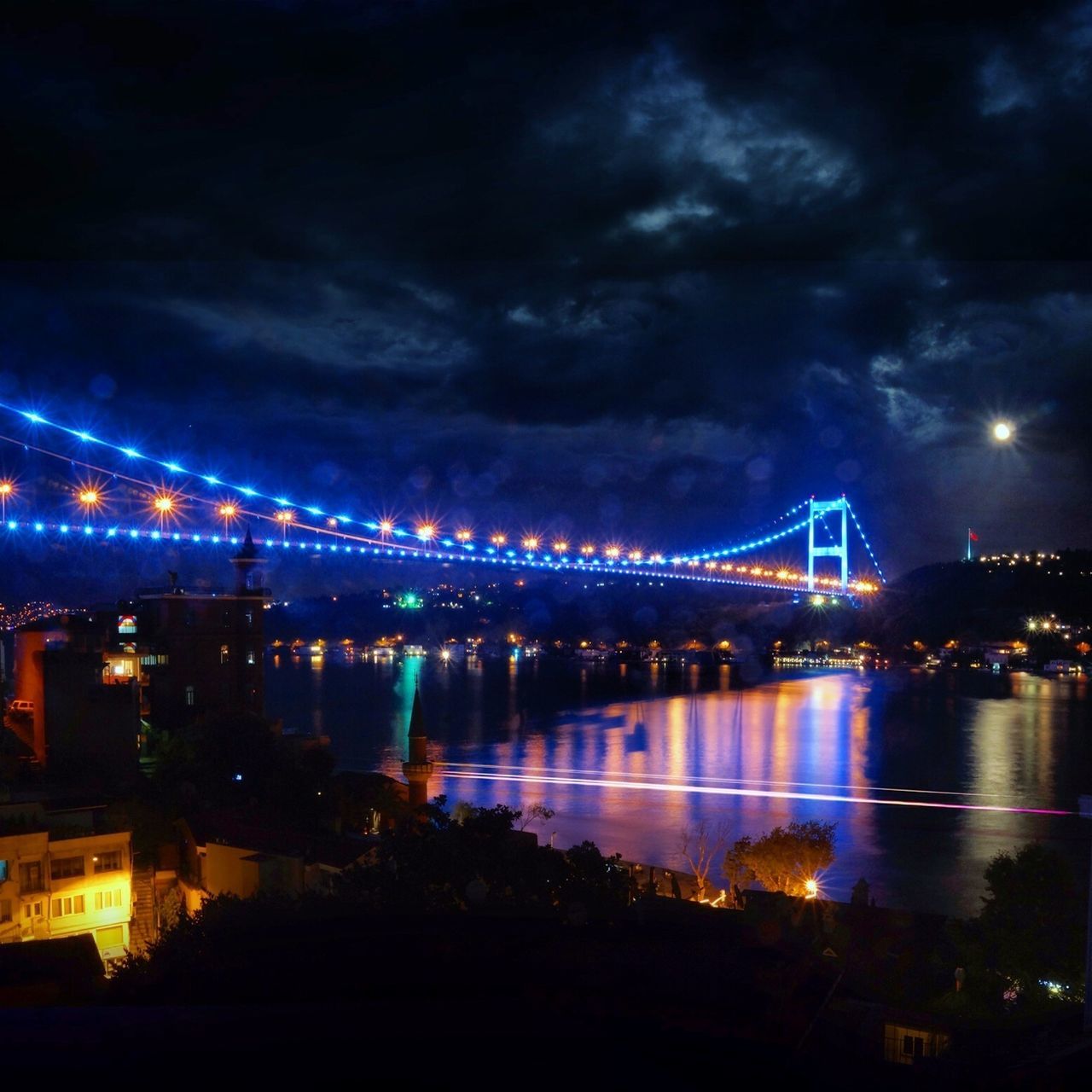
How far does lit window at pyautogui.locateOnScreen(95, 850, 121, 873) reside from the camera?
370 cm

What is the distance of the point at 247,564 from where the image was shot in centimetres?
899

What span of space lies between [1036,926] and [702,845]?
9.60ft

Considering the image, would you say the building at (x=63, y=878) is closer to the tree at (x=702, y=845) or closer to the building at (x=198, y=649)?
the tree at (x=702, y=845)

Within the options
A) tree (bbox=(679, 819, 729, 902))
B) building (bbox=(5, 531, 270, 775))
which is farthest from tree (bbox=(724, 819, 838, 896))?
building (bbox=(5, 531, 270, 775))

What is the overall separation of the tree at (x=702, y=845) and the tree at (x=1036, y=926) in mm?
1848

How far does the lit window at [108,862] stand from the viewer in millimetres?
3701

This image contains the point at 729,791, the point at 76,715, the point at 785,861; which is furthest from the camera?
the point at 729,791

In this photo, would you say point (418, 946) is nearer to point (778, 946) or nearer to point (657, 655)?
point (778, 946)

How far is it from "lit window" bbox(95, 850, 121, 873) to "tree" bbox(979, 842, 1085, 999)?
3245 mm

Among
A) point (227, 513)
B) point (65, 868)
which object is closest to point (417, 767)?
point (65, 868)

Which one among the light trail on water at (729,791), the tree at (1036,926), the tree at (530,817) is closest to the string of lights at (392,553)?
the light trail on water at (729,791)

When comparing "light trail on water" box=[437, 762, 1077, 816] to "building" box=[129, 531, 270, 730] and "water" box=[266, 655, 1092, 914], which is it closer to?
"water" box=[266, 655, 1092, 914]

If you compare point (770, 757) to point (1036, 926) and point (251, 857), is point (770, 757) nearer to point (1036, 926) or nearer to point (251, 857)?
point (1036, 926)

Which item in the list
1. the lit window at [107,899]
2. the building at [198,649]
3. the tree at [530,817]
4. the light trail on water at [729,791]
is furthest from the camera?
the light trail on water at [729,791]
